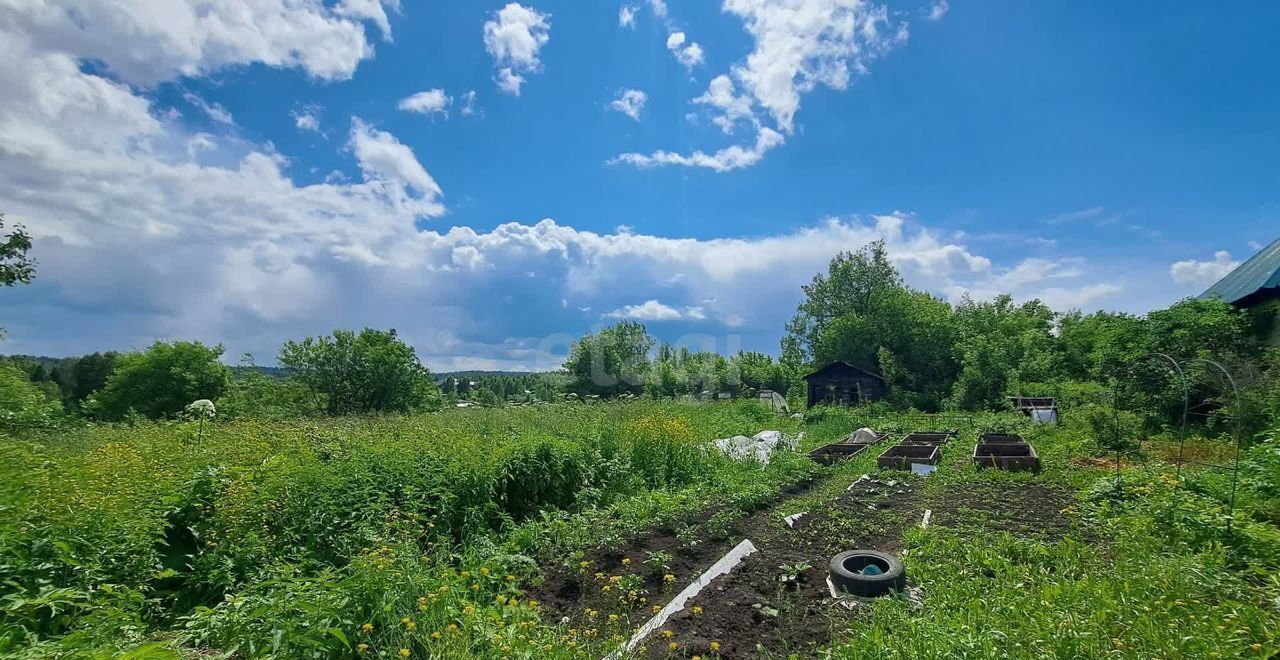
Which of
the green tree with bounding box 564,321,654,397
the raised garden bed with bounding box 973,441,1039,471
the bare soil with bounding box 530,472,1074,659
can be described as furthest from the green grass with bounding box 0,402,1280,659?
the green tree with bounding box 564,321,654,397

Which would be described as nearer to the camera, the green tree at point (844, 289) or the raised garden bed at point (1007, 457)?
the raised garden bed at point (1007, 457)

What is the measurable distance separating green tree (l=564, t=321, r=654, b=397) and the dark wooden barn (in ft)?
57.3

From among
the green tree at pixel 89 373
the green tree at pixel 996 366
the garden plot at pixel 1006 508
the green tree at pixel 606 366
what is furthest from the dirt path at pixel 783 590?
the green tree at pixel 89 373

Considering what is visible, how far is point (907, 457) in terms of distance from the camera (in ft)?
31.6

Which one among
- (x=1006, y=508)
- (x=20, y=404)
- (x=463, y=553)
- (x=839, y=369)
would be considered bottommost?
(x=1006, y=508)

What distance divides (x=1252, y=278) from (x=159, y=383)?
41071 mm

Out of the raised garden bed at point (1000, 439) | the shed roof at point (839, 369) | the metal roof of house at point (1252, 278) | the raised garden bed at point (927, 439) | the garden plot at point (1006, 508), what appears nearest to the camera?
the garden plot at point (1006, 508)

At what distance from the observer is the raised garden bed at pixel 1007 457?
8.68m

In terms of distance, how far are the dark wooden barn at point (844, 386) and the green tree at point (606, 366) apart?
17.5 meters

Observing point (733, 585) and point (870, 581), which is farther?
point (733, 585)

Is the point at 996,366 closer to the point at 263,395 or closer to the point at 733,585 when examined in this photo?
the point at 733,585

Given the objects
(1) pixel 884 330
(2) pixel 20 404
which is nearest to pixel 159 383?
(2) pixel 20 404

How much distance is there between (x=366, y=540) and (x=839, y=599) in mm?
3901

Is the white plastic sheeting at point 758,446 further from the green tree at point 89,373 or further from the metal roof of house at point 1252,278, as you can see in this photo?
the green tree at point 89,373
